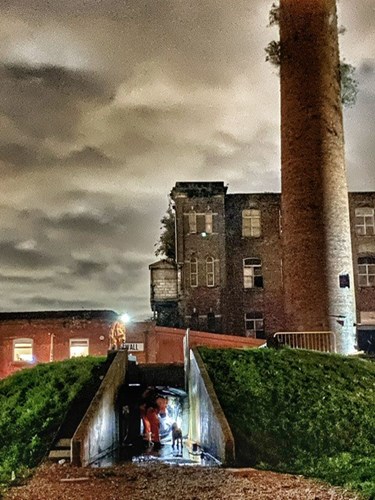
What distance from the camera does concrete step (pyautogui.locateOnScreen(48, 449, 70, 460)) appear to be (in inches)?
499

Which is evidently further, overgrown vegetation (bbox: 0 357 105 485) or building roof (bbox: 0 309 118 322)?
building roof (bbox: 0 309 118 322)

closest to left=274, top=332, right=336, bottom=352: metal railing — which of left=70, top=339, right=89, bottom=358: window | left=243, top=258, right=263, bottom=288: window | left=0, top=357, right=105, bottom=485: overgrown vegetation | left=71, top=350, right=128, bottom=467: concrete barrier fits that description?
left=243, top=258, right=263, bottom=288: window

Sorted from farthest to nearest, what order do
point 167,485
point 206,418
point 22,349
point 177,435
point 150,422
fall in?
point 22,349 < point 150,422 < point 177,435 < point 206,418 < point 167,485

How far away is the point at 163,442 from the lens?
18.7 metres

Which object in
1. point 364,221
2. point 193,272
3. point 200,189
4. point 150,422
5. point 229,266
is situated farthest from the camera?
point 364,221

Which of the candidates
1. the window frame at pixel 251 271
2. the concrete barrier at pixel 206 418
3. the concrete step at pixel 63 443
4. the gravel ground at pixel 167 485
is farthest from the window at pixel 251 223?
the gravel ground at pixel 167 485

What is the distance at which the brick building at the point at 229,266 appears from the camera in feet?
110

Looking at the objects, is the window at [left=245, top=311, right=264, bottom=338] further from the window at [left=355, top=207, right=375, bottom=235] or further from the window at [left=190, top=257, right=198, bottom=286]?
the window at [left=355, top=207, right=375, bottom=235]

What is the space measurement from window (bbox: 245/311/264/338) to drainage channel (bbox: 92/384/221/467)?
39.2 feet

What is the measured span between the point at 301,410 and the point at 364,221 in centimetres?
2121

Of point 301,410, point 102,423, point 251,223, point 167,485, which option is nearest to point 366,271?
point 251,223

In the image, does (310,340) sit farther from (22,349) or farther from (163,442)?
(22,349)

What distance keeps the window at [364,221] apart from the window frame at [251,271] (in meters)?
5.81

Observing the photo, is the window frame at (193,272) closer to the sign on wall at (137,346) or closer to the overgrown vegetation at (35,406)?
the sign on wall at (137,346)
